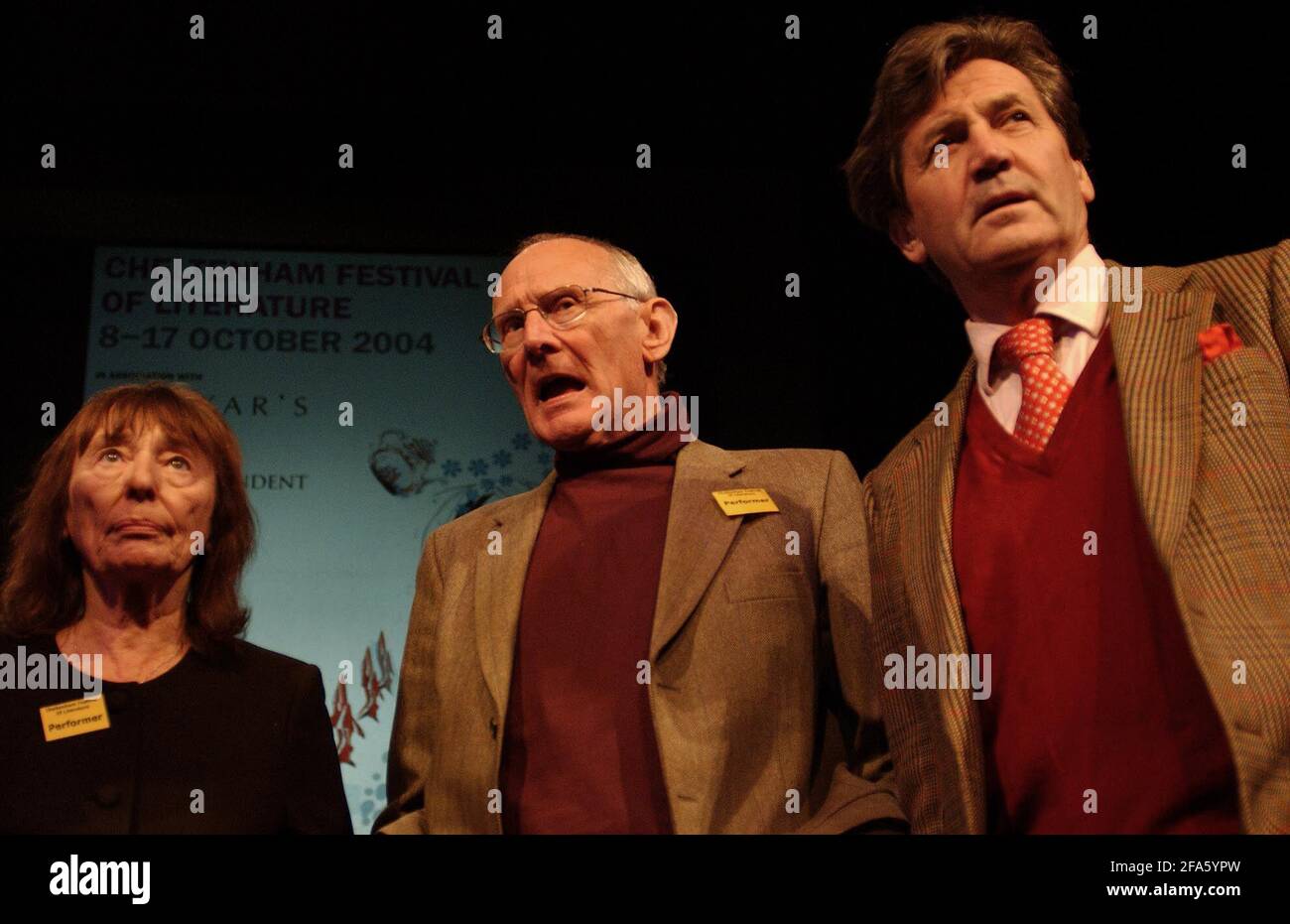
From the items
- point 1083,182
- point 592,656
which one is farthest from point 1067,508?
point 592,656

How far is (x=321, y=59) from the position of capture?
3.63 m

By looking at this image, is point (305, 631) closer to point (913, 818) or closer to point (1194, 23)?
point (913, 818)

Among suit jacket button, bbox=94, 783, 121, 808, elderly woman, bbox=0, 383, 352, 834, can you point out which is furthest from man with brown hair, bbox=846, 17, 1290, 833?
suit jacket button, bbox=94, 783, 121, 808

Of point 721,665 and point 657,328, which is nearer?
point 721,665

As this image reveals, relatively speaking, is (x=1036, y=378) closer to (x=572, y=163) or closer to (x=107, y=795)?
(x=572, y=163)

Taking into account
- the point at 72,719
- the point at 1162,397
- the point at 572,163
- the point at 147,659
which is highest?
the point at 572,163

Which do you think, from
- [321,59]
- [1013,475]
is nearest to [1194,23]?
[1013,475]

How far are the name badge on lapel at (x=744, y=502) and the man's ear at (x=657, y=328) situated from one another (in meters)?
0.46

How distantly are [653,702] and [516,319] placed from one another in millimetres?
1004

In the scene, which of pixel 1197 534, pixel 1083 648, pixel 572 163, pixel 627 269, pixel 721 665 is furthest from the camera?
pixel 572 163

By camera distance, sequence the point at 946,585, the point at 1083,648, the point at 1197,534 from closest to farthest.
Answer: the point at 1197,534 < the point at 1083,648 < the point at 946,585

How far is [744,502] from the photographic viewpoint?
2602 mm

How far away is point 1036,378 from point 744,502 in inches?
25.3
